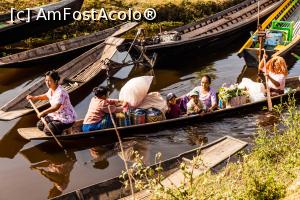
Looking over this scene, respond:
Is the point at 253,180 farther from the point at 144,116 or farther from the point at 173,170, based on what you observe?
the point at 144,116

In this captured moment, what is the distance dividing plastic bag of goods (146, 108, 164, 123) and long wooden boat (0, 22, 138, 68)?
15.8 feet

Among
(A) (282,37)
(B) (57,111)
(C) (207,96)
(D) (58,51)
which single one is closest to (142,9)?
(D) (58,51)

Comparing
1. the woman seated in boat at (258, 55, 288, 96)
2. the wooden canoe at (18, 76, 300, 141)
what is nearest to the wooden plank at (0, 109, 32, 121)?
the wooden canoe at (18, 76, 300, 141)

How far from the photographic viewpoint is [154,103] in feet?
26.5

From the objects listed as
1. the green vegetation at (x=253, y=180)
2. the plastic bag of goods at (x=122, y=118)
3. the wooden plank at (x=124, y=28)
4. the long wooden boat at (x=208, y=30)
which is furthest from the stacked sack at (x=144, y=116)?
the wooden plank at (x=124, y=28)

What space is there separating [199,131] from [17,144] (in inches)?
152

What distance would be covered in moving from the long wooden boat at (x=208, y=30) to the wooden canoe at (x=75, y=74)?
1.29 metres

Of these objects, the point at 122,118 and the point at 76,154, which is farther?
the point at 122,118

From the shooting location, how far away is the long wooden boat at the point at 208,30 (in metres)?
11.8

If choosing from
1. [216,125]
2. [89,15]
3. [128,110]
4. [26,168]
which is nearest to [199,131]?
[216,125]

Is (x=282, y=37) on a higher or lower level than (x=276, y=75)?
higher

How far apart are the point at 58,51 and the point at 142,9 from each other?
5493 millimetres

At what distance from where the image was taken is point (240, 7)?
55.1 feet

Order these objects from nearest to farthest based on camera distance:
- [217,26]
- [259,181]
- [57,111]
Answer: [259,181] < [57,111] < [217,26]
